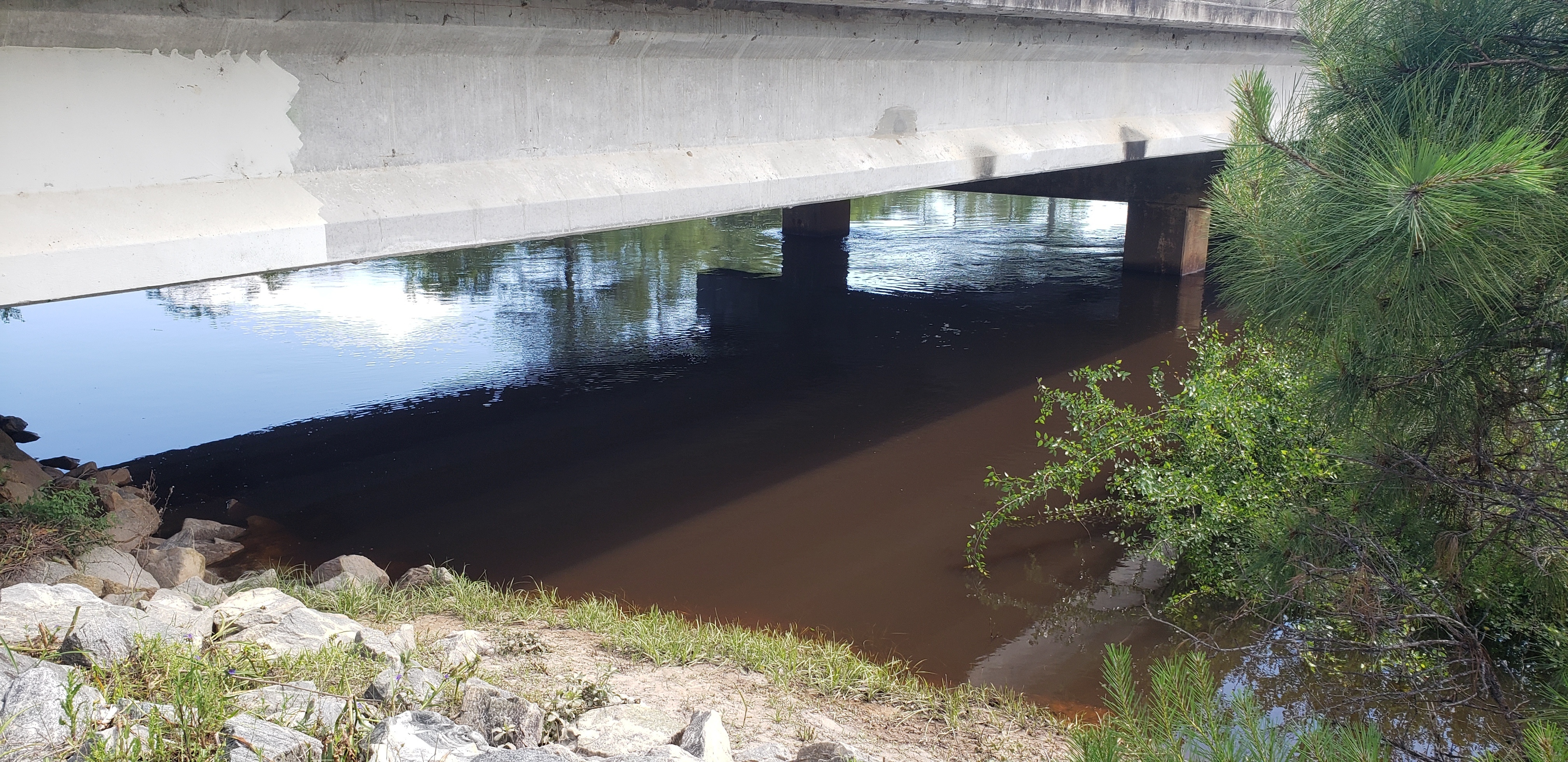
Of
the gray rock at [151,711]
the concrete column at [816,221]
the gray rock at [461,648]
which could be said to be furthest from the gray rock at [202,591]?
the concrete column at [816,221]

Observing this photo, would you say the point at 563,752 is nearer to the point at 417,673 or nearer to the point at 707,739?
the point at 707,739

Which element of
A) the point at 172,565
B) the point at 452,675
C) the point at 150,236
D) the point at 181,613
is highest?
the point at 150,236

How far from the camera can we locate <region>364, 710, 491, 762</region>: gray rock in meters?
3.24

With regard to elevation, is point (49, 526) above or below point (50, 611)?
below

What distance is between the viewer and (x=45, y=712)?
3.05m

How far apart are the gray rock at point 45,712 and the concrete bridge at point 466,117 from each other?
4.72 ft

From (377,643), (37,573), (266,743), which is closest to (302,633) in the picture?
(377,643)

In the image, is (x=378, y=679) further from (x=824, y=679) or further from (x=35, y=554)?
(x=35, y=554)

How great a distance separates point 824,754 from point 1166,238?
14.7m

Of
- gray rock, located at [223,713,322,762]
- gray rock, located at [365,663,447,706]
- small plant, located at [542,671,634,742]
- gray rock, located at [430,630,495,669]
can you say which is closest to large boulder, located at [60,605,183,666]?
gray rock, located at [223,713,322,762]

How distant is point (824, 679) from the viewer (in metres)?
5.07

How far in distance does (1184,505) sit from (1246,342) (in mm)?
1082

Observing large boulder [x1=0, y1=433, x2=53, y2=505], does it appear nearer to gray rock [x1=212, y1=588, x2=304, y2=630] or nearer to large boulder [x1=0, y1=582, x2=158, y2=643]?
gray rock [x1=212, y1=588, x2=304, y2=630]

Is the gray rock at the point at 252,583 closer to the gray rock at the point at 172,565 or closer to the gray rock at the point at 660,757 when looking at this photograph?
the gray rock at the point at 172,565
